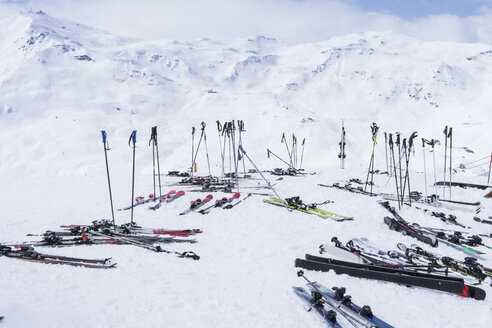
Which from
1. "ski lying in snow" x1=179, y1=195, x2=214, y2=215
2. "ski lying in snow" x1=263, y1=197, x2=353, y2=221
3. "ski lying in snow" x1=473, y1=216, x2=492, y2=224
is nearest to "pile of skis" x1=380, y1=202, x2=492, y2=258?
"ski lying in snow" x1=263, y1=197, x2=353, y2=221

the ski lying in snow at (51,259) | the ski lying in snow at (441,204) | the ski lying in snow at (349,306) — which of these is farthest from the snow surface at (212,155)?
the ski lying in snow at (441,204)

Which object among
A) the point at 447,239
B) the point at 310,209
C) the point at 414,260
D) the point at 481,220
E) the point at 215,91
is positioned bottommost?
the point at 481,220

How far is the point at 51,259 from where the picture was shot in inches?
363

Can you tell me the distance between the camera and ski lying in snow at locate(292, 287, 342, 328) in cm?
595

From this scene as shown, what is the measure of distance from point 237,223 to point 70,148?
216ft

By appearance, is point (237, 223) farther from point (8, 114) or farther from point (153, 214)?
point (8, 114)

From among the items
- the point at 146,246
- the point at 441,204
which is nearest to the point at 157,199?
the point at 146,246

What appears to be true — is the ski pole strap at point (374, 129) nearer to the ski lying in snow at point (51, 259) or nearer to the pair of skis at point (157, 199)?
the pair of skis at point (157, 199)

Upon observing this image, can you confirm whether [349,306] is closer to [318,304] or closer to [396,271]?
[318,304]

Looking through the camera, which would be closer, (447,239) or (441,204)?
(447,239)

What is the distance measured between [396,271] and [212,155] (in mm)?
47060

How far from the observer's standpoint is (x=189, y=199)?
18.3 m

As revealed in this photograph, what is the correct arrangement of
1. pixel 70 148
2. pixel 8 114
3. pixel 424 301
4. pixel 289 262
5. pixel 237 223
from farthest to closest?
pixel 8 114, pixel 70 148, pixel 237 223, pixel 289 262, pixel 424 301

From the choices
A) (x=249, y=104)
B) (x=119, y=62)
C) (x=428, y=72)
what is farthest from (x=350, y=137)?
(x=119, y=62)
